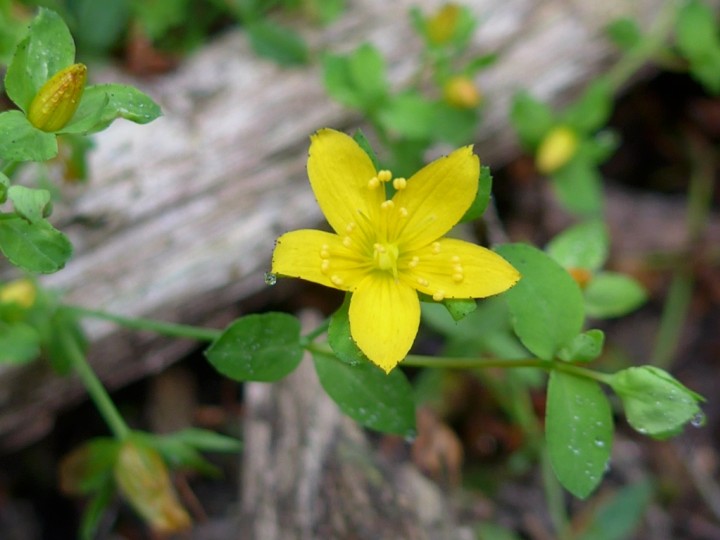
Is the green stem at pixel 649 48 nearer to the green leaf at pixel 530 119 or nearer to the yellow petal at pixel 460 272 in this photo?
the green leaf at pixel 530 119

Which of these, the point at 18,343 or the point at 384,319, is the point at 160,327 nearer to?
the point at 18,343

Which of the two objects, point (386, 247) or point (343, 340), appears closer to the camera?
point (343, 340)

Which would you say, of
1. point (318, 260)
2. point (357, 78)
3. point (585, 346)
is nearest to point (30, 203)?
point (318, 260)

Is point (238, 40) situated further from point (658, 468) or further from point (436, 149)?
point (658, 468)

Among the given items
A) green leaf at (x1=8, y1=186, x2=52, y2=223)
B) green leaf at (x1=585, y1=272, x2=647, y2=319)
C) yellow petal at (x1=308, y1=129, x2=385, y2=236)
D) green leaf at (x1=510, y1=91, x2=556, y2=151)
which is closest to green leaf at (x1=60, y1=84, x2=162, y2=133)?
green leaf at (x1=8, y1=186, x2=52, y2=223)

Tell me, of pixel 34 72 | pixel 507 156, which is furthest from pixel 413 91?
pixel 34 72

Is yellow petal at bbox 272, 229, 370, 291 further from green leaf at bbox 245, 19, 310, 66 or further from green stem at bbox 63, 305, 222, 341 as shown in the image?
green leaf at bbox 245, 19, 310, 66

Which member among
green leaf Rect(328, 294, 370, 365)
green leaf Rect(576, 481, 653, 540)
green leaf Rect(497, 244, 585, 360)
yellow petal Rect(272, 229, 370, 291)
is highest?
yellow petal Rect(272, 229, 370, 291)
